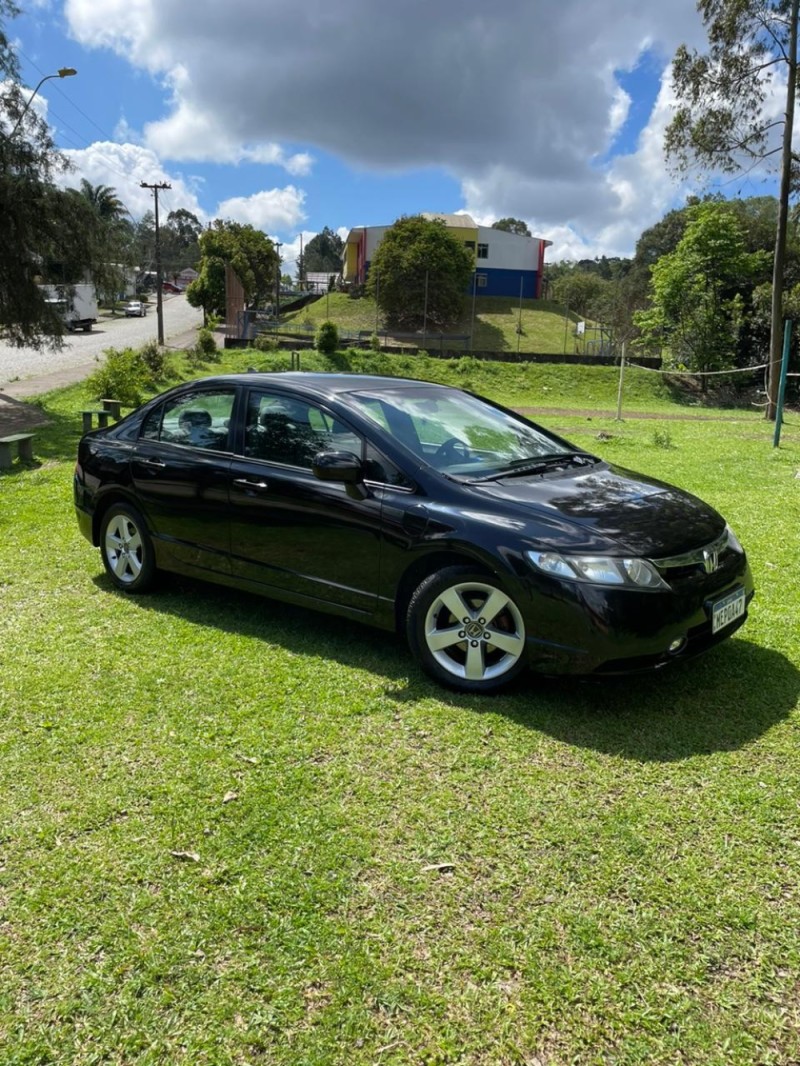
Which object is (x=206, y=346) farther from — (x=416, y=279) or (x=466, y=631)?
(x=466, y=631)

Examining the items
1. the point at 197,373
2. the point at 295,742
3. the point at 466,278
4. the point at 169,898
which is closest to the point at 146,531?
the point at 295,742

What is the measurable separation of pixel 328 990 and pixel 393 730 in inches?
59.9

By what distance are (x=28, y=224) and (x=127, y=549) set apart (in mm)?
13637

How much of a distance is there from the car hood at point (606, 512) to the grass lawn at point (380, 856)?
29.5 inches

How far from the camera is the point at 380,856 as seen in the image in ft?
9.16

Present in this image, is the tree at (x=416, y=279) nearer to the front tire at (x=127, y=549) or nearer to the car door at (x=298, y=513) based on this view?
the front tire at (x=127, y=549)

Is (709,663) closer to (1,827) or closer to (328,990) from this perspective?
(328,990)

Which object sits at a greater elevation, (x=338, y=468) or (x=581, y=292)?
(x=581, y=292)

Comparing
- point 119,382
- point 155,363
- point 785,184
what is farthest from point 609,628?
point 785,184

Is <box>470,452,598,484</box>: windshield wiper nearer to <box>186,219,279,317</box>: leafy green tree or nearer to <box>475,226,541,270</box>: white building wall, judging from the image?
<box>186,219,279,317</box>: leafy green tree

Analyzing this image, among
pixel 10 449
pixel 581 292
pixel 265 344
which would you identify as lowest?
pixel 10 449

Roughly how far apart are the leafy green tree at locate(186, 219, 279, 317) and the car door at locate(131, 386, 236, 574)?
162 ft

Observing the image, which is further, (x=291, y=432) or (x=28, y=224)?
(x=28, y=224)

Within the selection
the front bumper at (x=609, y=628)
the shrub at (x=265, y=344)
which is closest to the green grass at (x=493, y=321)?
the shrub at (x=265, y=344)
